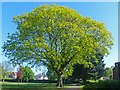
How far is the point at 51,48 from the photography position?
123 feet

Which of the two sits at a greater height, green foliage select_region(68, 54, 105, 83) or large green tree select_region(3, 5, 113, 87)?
large green tree select_region(3, 5, 113, 87)

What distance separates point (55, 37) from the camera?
124 ft

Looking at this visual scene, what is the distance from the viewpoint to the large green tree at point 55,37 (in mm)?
36781

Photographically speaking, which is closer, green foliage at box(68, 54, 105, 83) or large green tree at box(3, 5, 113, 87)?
large green tree at box(3, 5, 113, 87)

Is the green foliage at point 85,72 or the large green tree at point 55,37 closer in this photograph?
the large green tree at point 55,37

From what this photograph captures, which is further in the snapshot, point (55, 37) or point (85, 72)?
point (85, 72)

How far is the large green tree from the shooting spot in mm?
36781

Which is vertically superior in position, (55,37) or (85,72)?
(55,37)

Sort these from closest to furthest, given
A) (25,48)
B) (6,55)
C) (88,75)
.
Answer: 1. (25,48)
2. (6,55)
3. (88,75)

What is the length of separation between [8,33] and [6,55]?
3.09 meters

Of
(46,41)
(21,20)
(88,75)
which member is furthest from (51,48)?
(88,75)

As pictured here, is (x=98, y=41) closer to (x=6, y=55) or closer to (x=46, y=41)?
(x=46, y=41)

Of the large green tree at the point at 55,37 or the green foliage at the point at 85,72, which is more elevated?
the large green tree at the point at 55,37

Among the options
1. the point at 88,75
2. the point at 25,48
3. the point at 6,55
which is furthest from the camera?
the point at 88,75
